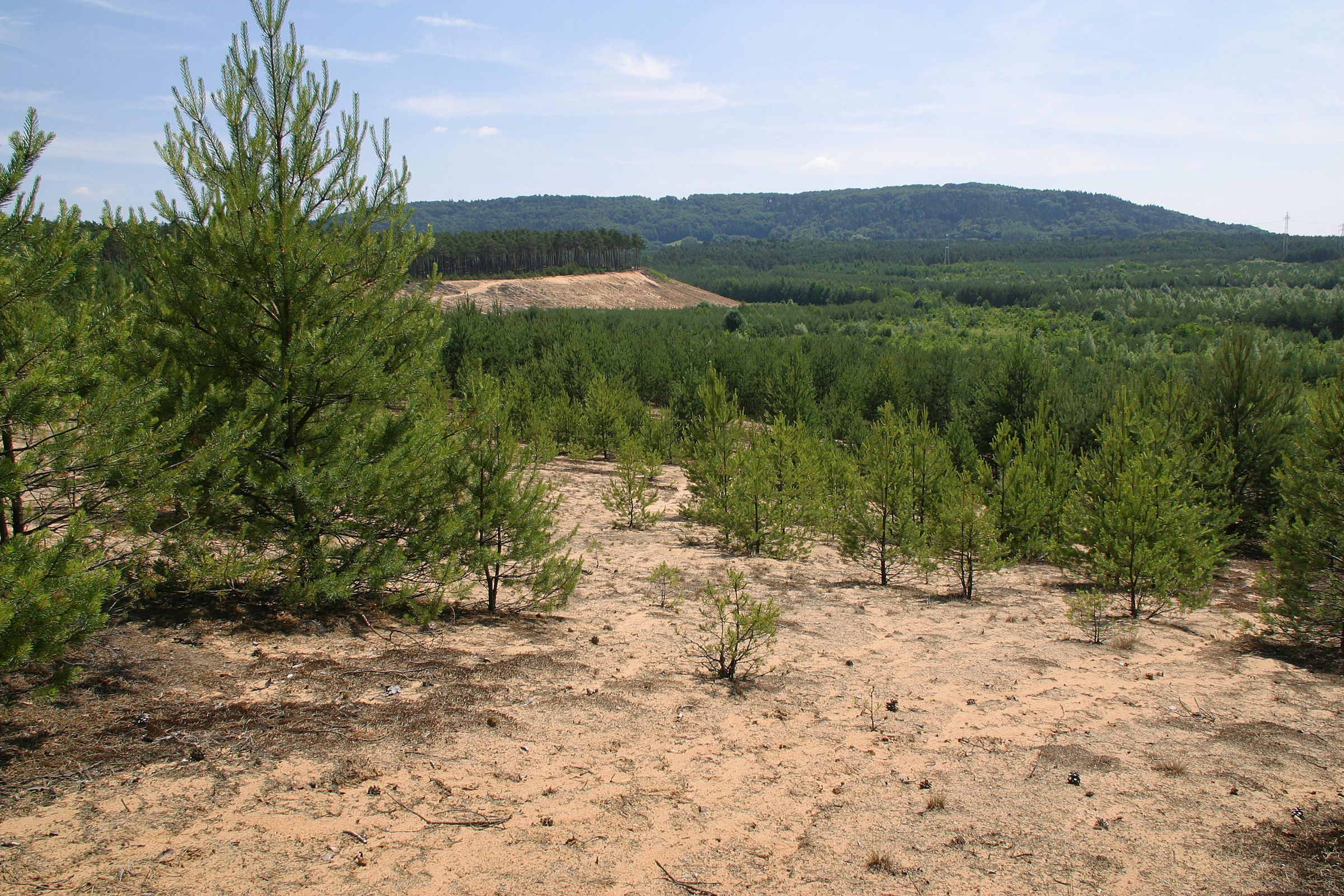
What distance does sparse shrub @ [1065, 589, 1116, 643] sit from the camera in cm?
851

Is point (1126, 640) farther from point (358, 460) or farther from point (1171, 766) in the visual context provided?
point (358, 460)

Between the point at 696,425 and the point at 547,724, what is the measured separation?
354 inches

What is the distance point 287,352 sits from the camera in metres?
6.24

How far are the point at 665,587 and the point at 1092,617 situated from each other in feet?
15.4

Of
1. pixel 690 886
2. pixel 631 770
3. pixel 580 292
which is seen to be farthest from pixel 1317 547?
pixel 580 292

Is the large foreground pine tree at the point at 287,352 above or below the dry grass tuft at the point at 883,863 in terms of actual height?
above

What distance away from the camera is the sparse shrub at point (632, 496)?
44.9 feet

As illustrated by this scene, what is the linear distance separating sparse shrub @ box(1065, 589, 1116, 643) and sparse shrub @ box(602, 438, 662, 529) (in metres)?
6.59

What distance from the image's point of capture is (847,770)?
16.9ft

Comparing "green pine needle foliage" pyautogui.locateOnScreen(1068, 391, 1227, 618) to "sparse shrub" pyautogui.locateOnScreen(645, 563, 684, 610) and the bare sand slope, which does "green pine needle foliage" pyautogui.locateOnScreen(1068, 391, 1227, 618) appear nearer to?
"sparse shrub" pyautogui.locateOnScreen(645, 563, 684, 610)

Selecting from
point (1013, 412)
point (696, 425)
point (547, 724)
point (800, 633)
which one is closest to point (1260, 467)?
point (1013, 412)

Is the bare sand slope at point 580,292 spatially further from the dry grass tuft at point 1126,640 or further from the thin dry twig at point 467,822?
the thin dry twig at point 467,822

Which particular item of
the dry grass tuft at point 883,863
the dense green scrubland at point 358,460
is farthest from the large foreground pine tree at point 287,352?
the dry grass tuft at point 883,863

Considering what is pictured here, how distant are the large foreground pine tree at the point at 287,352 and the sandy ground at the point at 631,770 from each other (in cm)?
75
